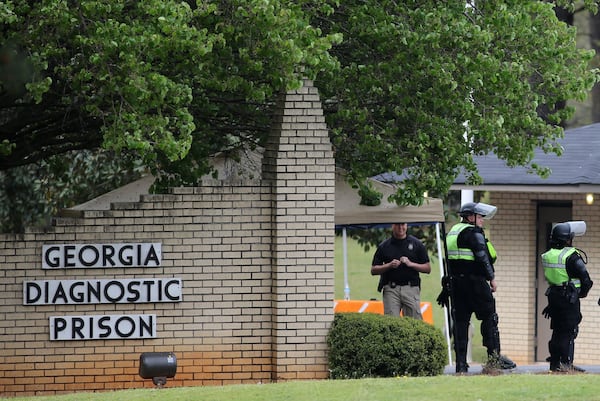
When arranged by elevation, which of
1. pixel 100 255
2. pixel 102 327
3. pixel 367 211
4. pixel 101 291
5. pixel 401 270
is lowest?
pixel 102 327

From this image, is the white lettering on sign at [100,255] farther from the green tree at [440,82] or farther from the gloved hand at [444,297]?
the gloved hand at [444,297]

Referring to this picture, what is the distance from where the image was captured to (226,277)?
13.9 m

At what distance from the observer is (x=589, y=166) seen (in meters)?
17.4

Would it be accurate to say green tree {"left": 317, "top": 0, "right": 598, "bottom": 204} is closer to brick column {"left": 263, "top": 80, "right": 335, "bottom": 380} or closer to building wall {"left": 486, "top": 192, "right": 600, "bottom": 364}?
brick column {"left": 263, "top": 80, "right": 335, "bottom": 380}

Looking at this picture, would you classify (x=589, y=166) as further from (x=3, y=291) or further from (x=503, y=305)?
(x=3, y=291)

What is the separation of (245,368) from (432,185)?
2.90 metres

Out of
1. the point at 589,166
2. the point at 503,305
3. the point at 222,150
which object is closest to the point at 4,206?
the point at 222,150

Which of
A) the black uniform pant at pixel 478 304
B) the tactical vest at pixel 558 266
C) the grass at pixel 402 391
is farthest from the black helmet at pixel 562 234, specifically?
the grass at pixel 402 391

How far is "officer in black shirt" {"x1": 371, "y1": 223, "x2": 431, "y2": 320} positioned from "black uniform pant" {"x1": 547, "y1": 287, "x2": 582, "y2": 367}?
1.88m

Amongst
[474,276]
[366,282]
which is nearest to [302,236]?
[474,276]

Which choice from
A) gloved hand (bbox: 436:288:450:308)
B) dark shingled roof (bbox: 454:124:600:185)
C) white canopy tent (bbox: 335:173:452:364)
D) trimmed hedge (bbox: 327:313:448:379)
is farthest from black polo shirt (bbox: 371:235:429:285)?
trimmed hedge (bbox: 327:313:448:379)

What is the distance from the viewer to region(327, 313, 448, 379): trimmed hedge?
43.9ft

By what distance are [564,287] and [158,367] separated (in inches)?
183

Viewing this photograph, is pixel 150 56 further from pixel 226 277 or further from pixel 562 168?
pixel 562 168
